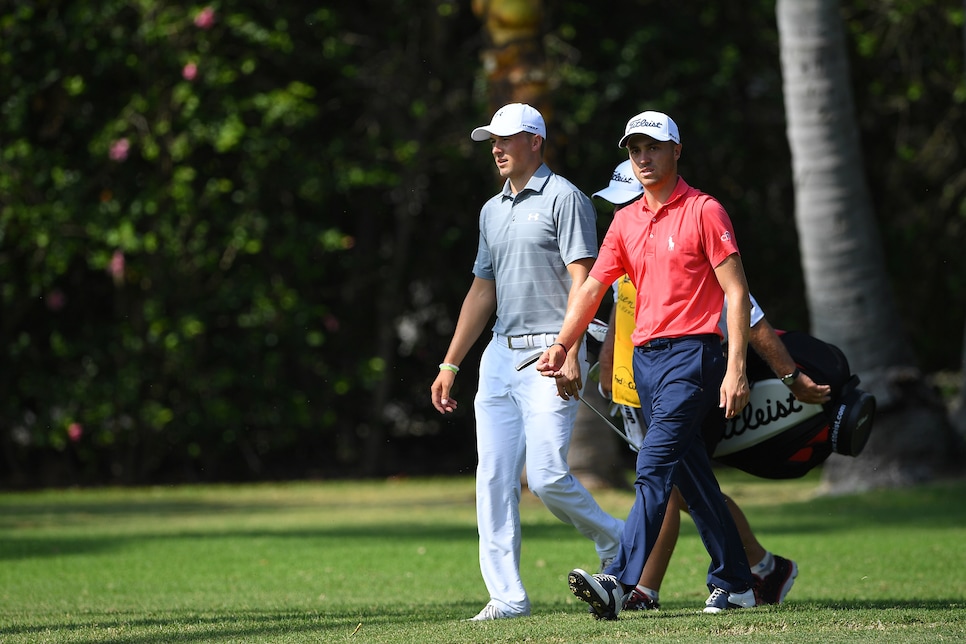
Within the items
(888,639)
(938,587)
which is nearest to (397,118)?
(938,587)

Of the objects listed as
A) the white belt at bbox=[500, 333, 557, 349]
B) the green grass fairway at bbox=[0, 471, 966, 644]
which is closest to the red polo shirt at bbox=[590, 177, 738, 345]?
the white belt at bbox=[500, 333, 557, 349]

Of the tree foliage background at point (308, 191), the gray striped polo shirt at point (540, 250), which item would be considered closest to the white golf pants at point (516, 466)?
the gray striped polo shirt at point (540, 250)

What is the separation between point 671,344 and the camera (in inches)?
226

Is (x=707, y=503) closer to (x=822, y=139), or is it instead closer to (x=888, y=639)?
(x=888, y=639)

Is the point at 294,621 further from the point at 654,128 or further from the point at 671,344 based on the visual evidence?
the point at 654,128

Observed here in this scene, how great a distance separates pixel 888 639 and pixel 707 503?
1.06 metres

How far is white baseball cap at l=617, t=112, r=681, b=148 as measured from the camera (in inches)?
227

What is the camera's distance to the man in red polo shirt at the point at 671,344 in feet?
A: 18.5

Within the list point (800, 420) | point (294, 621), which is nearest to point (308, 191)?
point (294, 621)

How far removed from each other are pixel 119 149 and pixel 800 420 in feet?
33.4

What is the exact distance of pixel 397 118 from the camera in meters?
15.7

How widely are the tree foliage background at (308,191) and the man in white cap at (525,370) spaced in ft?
26.0

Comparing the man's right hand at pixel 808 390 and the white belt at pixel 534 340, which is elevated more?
the white belt at pixel 534 340

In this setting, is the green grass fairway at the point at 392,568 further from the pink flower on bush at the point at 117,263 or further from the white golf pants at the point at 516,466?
the pink flower on bush at the point at 117,263
